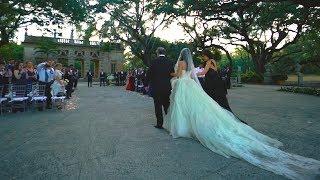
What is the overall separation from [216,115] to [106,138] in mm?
2411

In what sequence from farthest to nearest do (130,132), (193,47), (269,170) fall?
1. (193,47)
2. (130,132)
3. (269,170)

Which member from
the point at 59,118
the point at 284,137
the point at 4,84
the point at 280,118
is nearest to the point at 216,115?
the point at 284,137

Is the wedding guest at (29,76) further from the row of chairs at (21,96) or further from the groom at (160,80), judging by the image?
the groom at (160,80)

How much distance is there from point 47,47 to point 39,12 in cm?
3679

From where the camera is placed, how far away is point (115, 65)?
2886 inches

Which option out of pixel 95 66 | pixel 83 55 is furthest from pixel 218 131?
pixel 95 66

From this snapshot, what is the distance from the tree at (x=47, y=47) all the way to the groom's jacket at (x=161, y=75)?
56.0 m

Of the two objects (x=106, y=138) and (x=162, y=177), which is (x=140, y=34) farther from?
(x=162, y=177)

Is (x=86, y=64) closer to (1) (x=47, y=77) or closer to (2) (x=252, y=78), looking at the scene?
(2) (x=252, y=78)

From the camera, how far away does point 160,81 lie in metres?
8.87

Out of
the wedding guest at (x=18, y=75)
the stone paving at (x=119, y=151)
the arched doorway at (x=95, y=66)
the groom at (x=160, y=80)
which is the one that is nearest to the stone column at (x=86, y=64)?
the arched doorway at (x=95, y=66)

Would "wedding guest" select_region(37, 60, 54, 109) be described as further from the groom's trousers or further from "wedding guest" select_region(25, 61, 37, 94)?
the groom's trousers

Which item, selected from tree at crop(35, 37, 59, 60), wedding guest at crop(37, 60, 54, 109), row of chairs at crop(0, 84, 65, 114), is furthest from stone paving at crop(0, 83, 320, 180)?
tree at crop(35, 37, 59, 60)

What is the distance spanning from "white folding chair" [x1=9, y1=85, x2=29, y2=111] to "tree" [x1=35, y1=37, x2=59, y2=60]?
50279 millimetres
